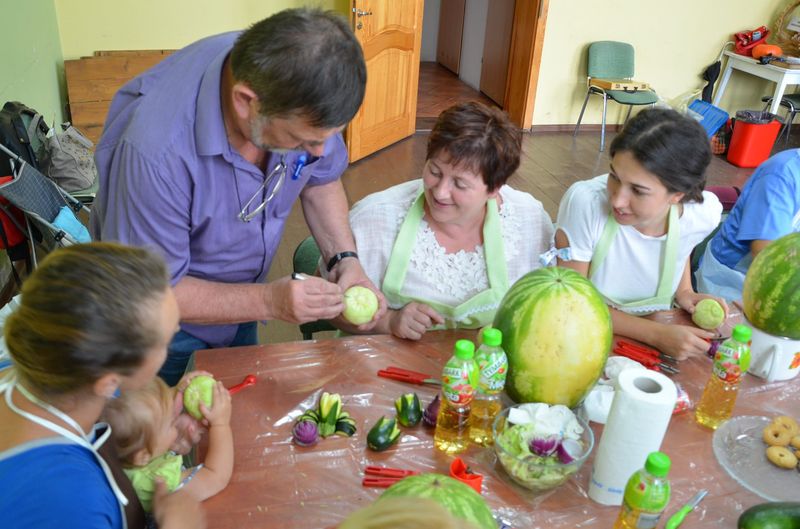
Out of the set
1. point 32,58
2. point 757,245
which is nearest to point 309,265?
point 757,245

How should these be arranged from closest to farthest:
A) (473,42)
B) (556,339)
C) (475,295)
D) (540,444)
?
(540,444), (556,339), (475,295), (473,42)

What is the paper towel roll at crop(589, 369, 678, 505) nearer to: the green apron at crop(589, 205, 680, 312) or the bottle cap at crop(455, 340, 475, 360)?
the bottle cap at crop(455, 340, 475, 360)

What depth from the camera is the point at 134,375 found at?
116 centimetres

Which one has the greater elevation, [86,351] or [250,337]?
[86,351]

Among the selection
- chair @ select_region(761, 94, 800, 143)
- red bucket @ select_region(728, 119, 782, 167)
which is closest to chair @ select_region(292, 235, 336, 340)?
red bucket @ select_region(728, 119, 782, 167)

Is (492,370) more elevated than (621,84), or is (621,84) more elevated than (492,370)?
(492,370)

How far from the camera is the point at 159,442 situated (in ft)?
4.53

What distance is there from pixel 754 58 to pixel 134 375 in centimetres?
767

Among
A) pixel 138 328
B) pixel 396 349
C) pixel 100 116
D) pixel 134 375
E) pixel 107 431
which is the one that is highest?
pixel 138 328

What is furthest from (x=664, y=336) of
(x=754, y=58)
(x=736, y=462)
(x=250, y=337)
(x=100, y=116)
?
(x=754, y=58)

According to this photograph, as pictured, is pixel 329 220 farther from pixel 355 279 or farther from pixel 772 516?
pixel 772 516

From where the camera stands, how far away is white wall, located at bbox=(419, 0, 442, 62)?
9.95 m

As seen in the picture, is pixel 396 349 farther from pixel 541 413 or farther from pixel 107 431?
pixel 107 431

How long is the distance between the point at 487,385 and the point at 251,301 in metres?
0.72
